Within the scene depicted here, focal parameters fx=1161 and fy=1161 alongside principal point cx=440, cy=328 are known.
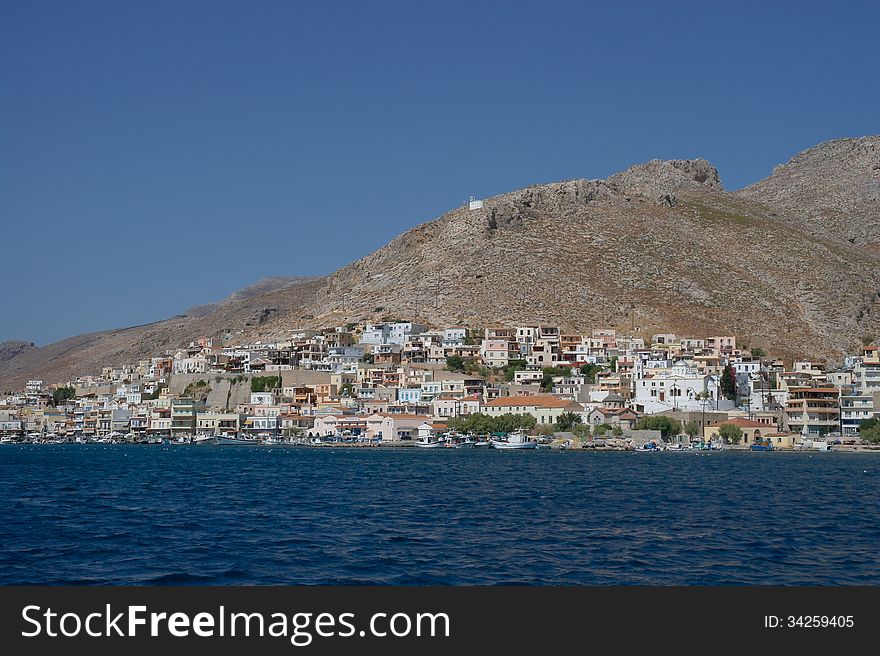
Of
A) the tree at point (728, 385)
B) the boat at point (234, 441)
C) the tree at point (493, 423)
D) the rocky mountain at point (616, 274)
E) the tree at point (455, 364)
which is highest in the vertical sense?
the rocky mountain at point (616, 274)

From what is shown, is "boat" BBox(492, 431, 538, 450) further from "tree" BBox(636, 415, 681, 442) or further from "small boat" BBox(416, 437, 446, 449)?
"tree" BBox(636, 415, 681, 442)

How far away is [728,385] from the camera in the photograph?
115562 mm

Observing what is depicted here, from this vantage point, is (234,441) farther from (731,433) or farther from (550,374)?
(731,433)

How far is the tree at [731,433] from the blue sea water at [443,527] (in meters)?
35.6

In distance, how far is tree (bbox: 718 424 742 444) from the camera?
104 metres

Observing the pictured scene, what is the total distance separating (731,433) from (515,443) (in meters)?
19.3

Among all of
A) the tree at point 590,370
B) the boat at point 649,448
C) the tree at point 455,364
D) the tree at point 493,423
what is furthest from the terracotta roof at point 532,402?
the tree at point 455,364

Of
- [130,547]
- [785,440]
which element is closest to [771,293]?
[785,440]

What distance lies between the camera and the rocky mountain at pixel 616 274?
15175 centimetres

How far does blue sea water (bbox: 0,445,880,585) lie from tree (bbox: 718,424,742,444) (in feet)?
117

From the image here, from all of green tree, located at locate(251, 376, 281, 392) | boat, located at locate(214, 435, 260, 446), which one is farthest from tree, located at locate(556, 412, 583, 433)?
green tree, located at locate(251, 376, 281, 392)

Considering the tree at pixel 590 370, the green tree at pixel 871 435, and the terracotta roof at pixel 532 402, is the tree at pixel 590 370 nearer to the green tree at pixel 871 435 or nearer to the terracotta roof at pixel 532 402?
the terracotta roof at pixel 532 402

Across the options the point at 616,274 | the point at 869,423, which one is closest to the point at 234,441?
the point at 616,274

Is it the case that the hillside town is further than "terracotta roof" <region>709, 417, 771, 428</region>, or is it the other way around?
the hillside town
